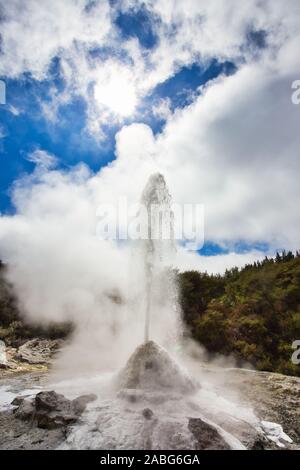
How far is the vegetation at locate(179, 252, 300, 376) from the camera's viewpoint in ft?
54.6

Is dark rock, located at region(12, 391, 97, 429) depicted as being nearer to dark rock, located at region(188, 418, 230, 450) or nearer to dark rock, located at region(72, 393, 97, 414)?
dark rock, located at region(72, 393, 97, 414)

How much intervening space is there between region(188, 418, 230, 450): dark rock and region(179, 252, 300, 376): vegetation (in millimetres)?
9559

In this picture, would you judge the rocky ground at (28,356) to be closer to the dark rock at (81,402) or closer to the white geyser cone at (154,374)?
the dark rock at (81,402)

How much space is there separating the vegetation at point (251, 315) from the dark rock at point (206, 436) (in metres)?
9.56

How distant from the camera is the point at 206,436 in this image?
6.46 m

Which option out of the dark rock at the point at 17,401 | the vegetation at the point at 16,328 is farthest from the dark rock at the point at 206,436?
the vegetation at the point at 16,328

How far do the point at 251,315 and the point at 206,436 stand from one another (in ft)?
45.9

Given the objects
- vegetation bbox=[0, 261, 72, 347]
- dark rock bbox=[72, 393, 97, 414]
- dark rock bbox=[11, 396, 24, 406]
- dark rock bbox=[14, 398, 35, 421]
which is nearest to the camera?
dark rock bbox=[14, 398, 35, 421]

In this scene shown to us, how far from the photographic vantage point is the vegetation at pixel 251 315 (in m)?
16.7

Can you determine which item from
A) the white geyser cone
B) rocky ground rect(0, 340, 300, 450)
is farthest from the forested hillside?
the white geyser cone

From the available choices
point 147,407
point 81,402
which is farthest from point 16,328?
point 147,407

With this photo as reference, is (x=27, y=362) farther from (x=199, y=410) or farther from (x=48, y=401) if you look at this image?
(x=199, y=410)

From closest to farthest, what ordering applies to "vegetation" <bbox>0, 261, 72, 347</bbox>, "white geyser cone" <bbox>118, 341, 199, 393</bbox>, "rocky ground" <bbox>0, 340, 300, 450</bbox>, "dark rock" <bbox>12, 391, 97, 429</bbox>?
"rocky ground" <bbox>0, 340, 300, 450</bbox>
"dark rock" <bbox>12, 391, 97, 429</bbox>
"white geyser cone" <bbox>118, 341, 199, 393</bbox>
"vegetation" <bbox>0, 261, 72, 347</bbox>
